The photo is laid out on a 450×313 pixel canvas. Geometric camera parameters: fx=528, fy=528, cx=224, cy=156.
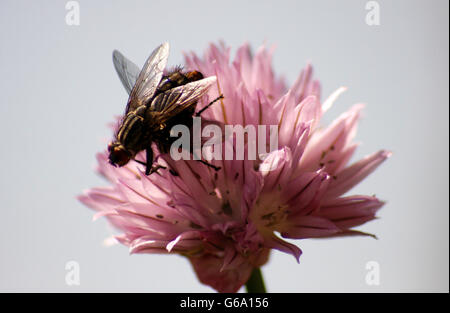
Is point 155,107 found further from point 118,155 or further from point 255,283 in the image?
point 255,283

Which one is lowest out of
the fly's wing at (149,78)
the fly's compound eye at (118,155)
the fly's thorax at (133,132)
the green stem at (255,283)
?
the green stem at (255,283)

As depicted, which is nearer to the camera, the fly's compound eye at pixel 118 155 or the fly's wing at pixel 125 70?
→ the fly's compound eye at pixel 118 155

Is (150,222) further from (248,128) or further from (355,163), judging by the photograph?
(355,163)

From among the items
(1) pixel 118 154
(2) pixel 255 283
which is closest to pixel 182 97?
(1) pixel 118 154

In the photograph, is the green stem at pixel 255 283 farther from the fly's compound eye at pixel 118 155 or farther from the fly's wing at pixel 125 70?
the fly's wing at pixel 125 70

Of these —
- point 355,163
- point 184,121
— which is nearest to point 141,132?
point 184,121

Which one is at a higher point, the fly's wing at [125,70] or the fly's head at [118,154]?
the fly's wing at [125,70]

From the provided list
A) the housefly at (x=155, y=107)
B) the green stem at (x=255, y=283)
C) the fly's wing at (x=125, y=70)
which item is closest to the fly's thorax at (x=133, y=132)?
the housefly at (x=155, y=107)
